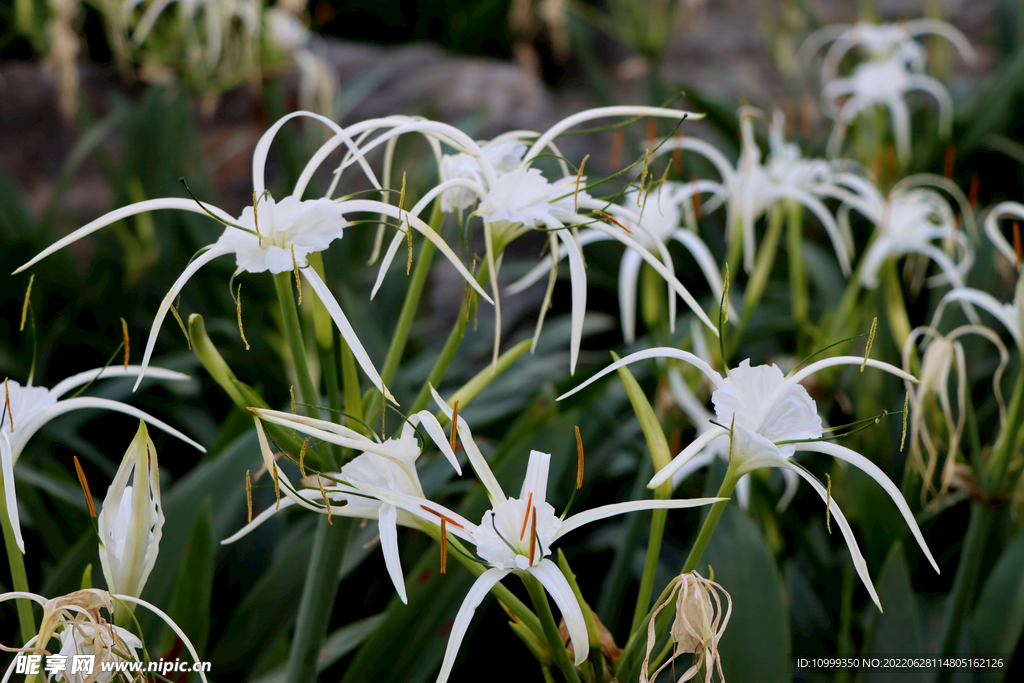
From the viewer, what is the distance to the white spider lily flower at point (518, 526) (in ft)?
0.97

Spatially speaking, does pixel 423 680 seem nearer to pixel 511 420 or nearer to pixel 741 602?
pixel 741 602

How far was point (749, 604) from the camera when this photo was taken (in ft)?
1.61

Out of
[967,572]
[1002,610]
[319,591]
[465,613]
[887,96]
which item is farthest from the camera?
[887,96]

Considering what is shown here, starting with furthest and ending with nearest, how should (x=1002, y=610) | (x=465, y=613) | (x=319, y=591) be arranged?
(x=1002, y=610)
(x=319, y=591)
(x=465, y=613)

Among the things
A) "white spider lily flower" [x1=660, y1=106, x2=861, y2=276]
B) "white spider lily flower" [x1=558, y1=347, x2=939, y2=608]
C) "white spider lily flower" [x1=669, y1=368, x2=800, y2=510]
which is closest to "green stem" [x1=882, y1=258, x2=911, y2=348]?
"white spider lily flower" [x1=660, y1=106, x2=861, y2=276]

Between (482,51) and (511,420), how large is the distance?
6.53ft

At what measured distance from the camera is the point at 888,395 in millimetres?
806

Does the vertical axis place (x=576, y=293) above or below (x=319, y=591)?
above

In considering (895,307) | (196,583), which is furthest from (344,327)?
(895,307)

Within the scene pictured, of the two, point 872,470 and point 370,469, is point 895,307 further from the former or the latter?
point 370,469

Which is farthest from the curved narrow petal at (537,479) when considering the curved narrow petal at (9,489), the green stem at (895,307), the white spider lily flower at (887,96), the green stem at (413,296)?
the white spider lily flower at (887,96)

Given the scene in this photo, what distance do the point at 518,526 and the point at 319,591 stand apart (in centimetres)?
14

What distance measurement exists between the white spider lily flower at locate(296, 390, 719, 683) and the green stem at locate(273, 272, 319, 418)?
0.07 metres

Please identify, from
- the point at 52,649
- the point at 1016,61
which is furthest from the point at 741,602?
the point at 1016,61
